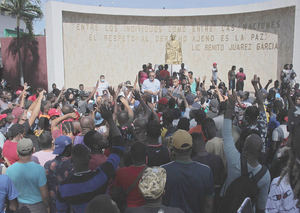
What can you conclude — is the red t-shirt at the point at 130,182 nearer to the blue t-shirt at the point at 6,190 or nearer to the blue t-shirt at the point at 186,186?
the blue t-shirt at the point at 186,186

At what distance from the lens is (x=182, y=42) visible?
1981cm

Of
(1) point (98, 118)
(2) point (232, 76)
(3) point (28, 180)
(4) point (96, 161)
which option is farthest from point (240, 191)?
(2) point (232, 76)

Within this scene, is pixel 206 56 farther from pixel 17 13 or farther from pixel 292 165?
pixel 292 165

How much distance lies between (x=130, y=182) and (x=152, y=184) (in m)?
0.70

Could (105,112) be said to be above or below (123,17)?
below

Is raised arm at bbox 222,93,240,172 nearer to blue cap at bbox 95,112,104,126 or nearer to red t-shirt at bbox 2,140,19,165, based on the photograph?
red t-shirt at bbox 2,140,19,165

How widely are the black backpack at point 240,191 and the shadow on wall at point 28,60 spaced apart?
16848 millimetres

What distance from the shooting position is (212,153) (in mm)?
3533

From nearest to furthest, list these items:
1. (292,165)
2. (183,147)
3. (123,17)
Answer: (292,165), (183,147), (123,17)

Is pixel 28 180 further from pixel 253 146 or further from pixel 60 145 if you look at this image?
pixel 253 146

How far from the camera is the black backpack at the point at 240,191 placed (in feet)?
8.76

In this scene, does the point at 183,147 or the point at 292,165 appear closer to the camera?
the point at 292,165

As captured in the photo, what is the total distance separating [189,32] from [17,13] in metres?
10.4

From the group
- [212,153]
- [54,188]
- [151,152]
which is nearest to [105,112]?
[151,152]
